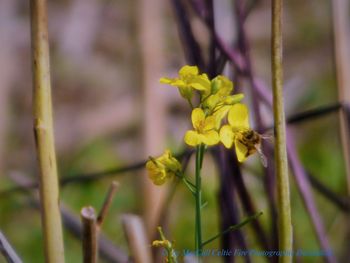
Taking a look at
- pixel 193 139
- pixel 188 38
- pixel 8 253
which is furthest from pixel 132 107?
pixel 193 139

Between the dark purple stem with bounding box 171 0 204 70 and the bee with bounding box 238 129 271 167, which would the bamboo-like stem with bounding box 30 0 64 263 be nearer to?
the bee with bounding box 238 129 271 167

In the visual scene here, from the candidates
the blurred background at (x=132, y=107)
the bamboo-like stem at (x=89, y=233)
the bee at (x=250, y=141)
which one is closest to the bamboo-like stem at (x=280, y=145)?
the bee at (x=250, y=141)

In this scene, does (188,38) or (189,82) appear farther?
(188,38)

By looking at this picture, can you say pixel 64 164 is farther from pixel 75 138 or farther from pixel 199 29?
pixel 199 29

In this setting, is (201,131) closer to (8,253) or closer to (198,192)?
(198,192)

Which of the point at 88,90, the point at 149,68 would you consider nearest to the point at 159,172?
the point at 149,68

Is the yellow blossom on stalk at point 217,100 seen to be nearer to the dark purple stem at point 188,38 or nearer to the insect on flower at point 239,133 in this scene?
the insect on flower at point 239,133

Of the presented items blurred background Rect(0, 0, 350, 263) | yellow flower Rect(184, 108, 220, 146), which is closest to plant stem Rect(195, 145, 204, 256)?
yellow flower Rect(184, 108, 220, 146)
